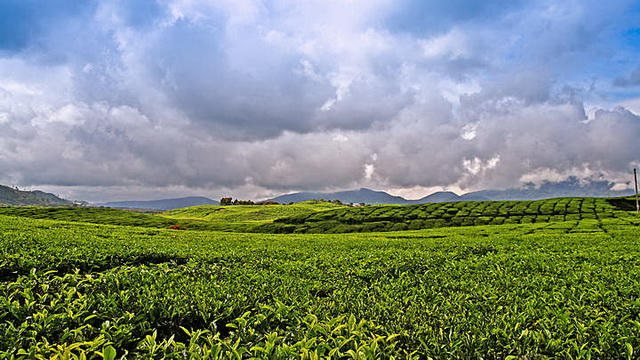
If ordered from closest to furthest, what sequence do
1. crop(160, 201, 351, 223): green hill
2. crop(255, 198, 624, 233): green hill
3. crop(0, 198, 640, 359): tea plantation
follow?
1. crop(0, 198, 640, 359): tea plantation
2. crop(255, 198, 624, 233): green hill
3. crop(160, 201, 351, 223): green hill

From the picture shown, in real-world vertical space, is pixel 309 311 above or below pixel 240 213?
above

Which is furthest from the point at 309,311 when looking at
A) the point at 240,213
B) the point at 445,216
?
the point at 240,213

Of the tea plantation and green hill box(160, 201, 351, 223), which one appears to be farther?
green hill box(160, 201, 351, 223)

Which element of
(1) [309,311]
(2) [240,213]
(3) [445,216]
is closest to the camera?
(1) [309,311]

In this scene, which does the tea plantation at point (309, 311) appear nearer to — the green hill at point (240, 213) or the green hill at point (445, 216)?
the green hill at point (445, 216)

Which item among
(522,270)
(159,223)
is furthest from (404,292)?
(159,223)

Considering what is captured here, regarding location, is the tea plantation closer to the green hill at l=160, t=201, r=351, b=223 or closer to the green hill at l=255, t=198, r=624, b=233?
the green hill at l=255, t=198, r=624, b=233

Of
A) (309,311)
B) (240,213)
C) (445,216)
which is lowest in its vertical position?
(240,213)

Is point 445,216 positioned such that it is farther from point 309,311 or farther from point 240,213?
point 240,213

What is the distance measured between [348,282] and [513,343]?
385cm

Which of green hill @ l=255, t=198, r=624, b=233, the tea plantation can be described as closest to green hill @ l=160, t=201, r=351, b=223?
green hill @ l=255, t=198, r=624, b=233

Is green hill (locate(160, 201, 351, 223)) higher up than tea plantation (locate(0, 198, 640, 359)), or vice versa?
tea plantation (locate(0, 198, 640, 359))

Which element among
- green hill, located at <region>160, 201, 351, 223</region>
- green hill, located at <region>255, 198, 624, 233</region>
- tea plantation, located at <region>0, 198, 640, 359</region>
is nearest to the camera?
tea plantation, located at <region>0, 198, 640, 359</region>

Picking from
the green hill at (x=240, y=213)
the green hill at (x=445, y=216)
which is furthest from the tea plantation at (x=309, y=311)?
the green hill at (x=240, y=213)
